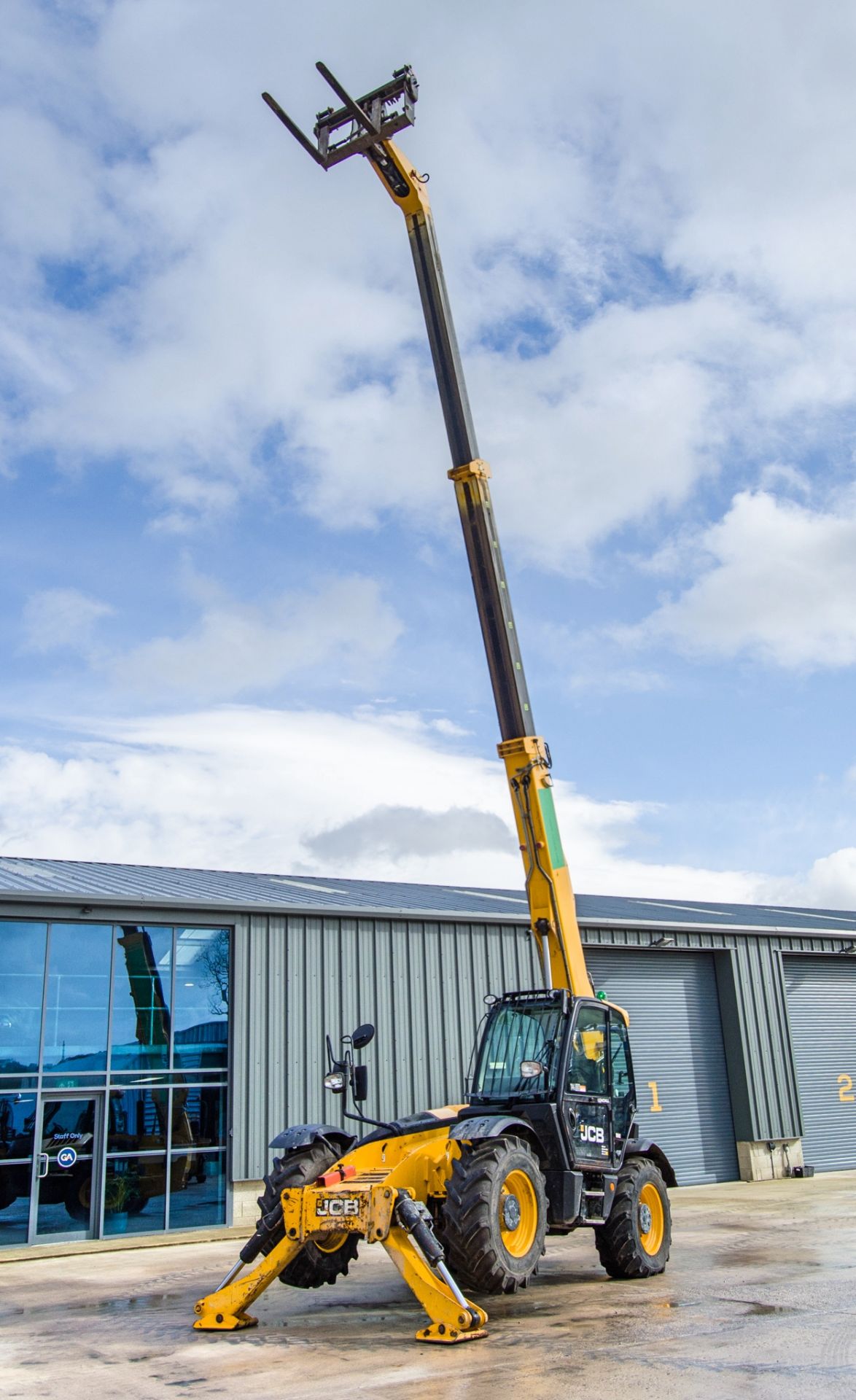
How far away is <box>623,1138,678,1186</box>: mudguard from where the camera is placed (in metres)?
12.0

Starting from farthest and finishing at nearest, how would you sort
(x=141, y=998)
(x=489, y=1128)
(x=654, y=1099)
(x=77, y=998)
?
(x=654, y=1099), (x=141, y=998), (x=77, y=998), (x=489, y=1128)

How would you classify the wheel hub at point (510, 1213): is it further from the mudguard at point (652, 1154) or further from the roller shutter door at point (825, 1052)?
the roller shutter door at point (825, 1052)

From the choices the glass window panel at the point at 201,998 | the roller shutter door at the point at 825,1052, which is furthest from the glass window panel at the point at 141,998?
the roller shutter door at the point at 825,1052

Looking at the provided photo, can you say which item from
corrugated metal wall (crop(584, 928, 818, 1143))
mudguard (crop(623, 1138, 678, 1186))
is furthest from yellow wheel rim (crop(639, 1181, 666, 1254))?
corrugated metal wall (crop(584, 928, 818, 1143))

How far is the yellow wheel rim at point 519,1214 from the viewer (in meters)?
9.48

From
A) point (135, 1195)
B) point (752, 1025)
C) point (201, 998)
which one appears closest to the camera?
point (135, 1195)

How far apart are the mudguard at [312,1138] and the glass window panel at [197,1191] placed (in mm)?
8440

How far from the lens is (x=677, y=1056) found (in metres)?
24.8

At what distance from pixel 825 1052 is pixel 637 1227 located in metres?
17.4

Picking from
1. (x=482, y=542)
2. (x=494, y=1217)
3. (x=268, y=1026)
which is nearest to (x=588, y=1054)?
(x=494, y=1217)

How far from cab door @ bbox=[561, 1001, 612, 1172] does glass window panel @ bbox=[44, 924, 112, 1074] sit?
963 centimetres

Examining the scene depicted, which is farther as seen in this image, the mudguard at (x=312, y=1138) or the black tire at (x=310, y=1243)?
the mudguard at (x=312, y=1138)

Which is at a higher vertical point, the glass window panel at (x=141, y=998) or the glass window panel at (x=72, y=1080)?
the glass window panel at (x=141, y=998)

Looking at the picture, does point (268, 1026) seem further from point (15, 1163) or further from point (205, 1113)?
point (15, 1163)
